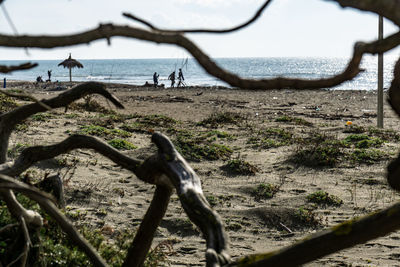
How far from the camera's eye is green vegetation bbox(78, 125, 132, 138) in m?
10.8

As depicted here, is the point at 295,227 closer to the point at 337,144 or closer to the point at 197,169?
the point at 197,169

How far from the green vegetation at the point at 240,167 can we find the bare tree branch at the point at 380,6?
7.30m

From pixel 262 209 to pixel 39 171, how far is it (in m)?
3.71

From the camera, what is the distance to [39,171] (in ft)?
24.9

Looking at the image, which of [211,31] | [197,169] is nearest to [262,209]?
[197,169]

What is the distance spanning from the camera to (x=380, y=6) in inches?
68.6

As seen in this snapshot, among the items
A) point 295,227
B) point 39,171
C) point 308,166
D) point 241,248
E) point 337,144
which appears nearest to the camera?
point 241,248

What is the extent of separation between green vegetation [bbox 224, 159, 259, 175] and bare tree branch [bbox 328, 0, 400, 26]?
7.30 meters

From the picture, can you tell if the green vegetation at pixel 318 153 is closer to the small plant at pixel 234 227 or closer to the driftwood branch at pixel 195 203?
the small plant at pixel 234 227

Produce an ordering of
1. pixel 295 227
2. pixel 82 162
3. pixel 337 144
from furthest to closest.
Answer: pixel 337 144 < pixel 82 162 < pixel 295 227

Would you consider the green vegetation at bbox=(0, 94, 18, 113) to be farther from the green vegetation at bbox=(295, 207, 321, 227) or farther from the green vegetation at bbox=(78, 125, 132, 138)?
the green vegetation at bbox=(295, 207, 321, 227)

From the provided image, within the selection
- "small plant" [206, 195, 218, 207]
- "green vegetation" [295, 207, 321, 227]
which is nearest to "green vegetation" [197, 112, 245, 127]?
"small plant" [206, 195, 218, 207]

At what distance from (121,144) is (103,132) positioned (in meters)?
0.94

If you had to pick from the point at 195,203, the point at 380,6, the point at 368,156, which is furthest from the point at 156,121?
the point at 380,6
